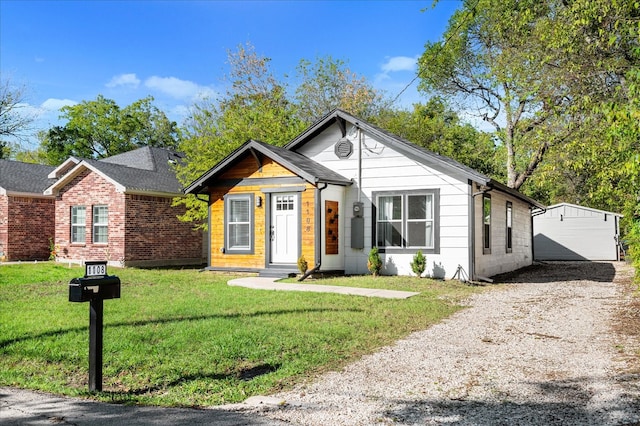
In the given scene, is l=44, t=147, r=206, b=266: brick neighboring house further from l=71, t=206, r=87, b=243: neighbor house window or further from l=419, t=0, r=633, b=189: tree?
l=419, t=0, r=633, b=189: tree

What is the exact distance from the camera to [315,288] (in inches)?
504

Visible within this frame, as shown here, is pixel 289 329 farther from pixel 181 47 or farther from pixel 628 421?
pixel 181 47

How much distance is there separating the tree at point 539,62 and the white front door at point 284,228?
6.01 meters

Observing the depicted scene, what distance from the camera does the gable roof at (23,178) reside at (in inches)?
894

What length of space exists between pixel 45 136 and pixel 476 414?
5004cm

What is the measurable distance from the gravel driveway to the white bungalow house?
6144 millimetres

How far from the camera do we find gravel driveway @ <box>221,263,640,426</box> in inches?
172

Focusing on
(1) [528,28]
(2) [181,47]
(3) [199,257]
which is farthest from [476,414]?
(2) [181,47]

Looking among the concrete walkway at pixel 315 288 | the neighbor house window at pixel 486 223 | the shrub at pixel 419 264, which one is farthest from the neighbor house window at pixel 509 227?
the concrete walkway at pixel 315 288

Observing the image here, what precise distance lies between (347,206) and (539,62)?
6.59m

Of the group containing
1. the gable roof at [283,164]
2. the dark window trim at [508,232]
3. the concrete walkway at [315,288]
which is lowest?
the concrete walkway at [315,288]

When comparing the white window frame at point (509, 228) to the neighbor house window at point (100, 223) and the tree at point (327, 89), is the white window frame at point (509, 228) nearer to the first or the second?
the neighbor house window at point (100, 223)

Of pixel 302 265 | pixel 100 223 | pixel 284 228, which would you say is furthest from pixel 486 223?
pixel 100 223

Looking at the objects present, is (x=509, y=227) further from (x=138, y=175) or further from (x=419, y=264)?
(x=138, y=175)
